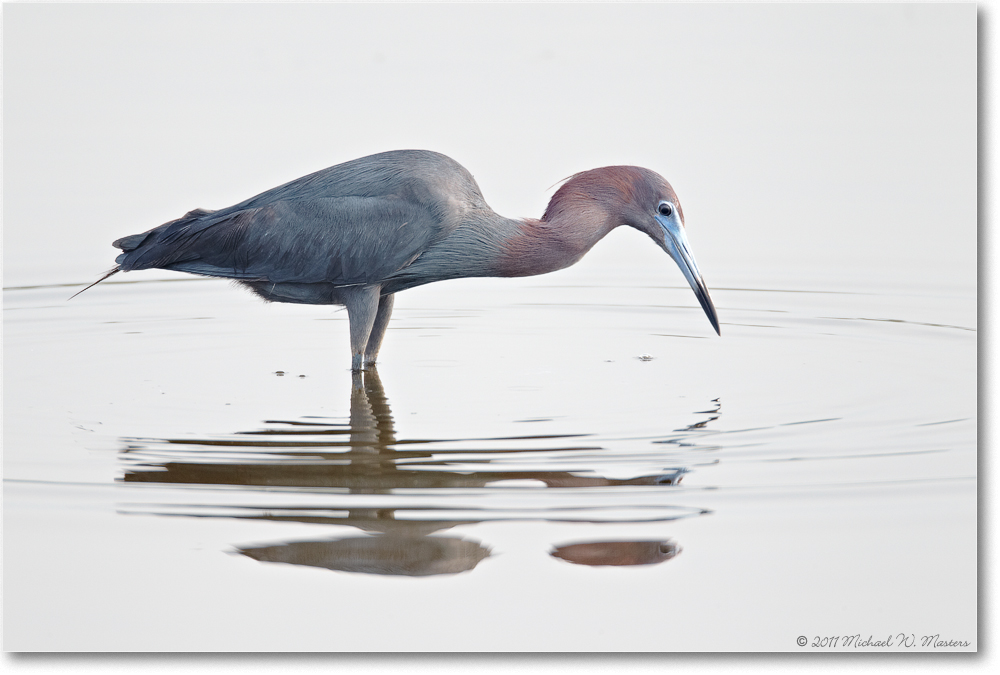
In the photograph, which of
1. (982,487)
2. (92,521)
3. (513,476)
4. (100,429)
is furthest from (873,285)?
(92,521)

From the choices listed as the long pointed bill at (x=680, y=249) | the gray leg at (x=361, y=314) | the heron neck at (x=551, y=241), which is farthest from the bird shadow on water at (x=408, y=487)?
the heron neck at (x=551, y=241)

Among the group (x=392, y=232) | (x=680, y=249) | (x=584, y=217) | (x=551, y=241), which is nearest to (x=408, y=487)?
(x=392, y=232)

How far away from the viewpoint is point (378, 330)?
891 centimetres

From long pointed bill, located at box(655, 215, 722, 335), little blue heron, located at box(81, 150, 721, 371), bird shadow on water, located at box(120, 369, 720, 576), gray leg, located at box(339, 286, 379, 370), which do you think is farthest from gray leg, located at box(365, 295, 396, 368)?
long pointed bill, located at box(655, 215, 722, 335)

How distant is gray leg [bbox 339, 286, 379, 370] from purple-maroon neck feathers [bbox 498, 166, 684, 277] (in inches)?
33.8

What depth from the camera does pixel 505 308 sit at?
1080cm

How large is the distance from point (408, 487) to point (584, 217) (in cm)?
291

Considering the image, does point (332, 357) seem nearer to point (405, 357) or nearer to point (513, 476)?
point (405, 357)

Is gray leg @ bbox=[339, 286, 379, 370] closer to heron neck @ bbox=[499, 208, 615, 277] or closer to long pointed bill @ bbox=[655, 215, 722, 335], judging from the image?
heron neck @ bbox=[499, 208, 615, 277]

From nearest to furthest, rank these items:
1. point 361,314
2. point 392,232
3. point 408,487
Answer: point 408,487 → point 392,232 → point 361,314

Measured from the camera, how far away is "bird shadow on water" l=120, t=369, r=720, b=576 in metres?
5.35

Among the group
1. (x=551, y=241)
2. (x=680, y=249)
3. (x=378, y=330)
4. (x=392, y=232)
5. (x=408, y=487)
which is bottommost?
(x=408, y=487)

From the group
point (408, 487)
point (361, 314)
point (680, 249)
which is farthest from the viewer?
point (361, 314)

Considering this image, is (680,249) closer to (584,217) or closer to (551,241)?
(584,217)
